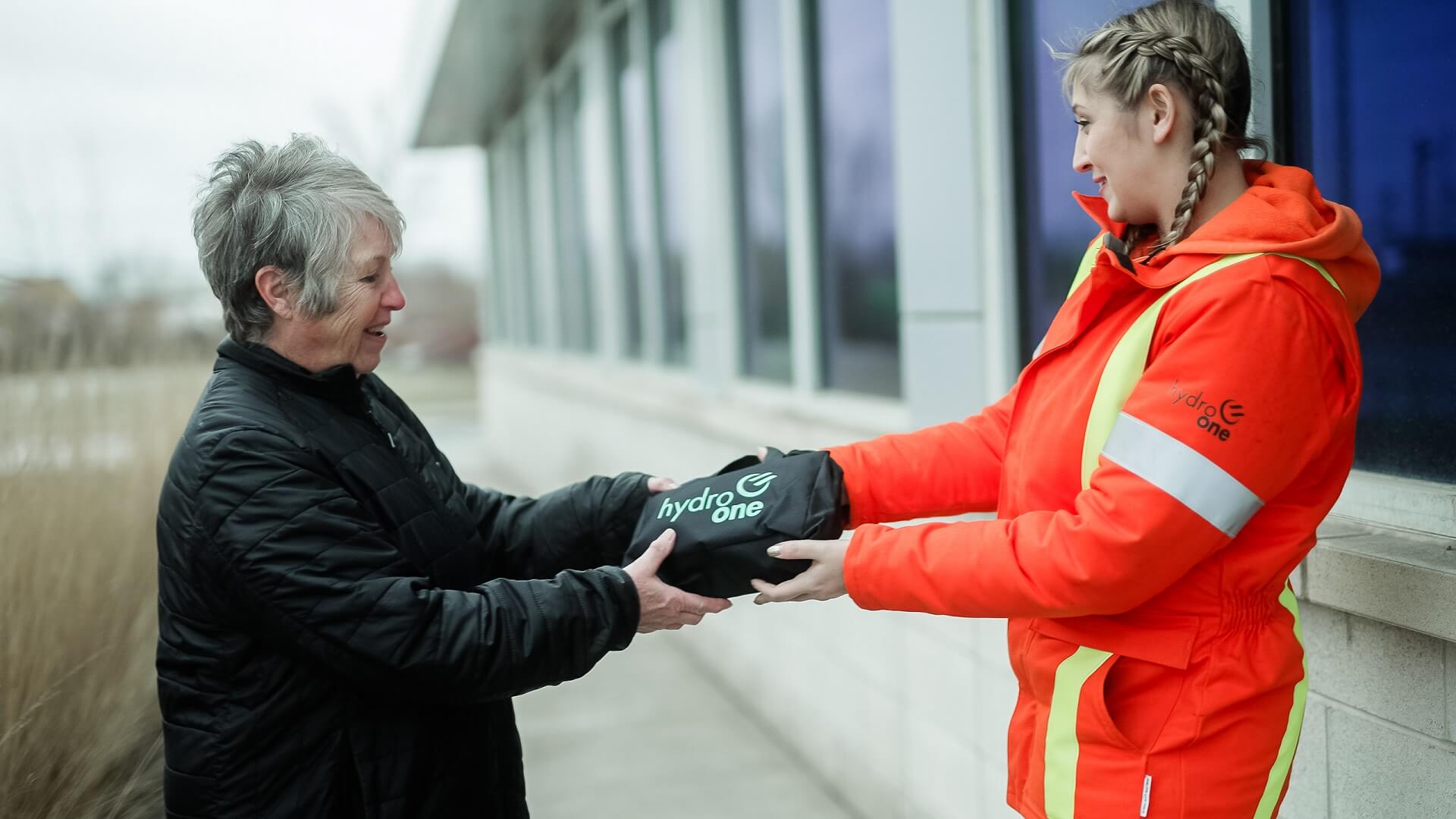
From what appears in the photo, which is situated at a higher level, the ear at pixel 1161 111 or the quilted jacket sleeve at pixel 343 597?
the ear at pixel 1161 111

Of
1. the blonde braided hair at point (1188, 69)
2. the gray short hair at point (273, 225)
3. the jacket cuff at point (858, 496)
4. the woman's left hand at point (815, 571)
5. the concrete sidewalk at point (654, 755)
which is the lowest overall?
the concrete sidewalk at point (654, 755)

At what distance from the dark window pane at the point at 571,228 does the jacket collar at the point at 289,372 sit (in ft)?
25.1

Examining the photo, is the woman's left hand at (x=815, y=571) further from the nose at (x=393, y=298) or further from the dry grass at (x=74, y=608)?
the dry grass at (x=74, y=608)

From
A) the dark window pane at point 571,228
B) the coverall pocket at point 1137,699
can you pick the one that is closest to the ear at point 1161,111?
the coverall pocket at point 1137,699

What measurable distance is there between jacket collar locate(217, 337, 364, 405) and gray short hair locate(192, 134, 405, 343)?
0.05 m

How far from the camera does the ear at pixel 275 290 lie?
1.91m

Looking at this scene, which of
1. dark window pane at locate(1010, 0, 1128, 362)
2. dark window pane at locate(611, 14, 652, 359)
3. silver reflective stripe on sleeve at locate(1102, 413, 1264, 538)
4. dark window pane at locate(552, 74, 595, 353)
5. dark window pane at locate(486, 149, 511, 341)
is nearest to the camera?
silver reflective stripe on sleeve at locate(1102, 413, 1264, 538)

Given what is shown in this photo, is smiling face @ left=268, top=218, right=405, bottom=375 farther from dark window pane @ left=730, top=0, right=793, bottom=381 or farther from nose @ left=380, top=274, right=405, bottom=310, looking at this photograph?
dark window pane @ left=730, top=0, right=793, bottom=381

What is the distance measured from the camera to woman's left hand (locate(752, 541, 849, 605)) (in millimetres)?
1854

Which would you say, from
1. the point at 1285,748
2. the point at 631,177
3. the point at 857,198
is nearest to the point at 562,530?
the point at 1285,748

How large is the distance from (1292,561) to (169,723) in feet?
5.56

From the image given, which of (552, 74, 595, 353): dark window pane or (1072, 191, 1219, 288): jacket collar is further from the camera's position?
(552, 74, 595, 353): dark window pane

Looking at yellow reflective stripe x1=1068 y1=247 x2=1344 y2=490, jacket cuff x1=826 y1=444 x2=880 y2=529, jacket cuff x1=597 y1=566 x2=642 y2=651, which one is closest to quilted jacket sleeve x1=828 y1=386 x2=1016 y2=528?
jacket cuff x1=826 y1=444 x2=880 y2=529

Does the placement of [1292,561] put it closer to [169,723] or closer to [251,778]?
[251,778]
